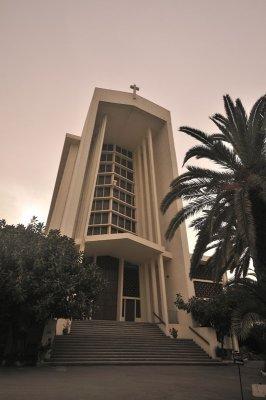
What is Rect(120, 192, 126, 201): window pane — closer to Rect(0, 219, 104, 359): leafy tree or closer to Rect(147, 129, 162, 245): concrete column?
Rect(147, 129, 162, 245): concrete column

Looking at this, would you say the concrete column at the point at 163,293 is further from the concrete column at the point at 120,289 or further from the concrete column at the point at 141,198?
the concrete column at the point at 141,198

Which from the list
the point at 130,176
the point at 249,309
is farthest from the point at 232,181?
the point at 130,176

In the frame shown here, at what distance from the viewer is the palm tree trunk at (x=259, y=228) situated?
10.5 meters

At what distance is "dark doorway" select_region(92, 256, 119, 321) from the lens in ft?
82.9

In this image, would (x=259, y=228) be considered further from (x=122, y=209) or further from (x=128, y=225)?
(x=122, y=209)

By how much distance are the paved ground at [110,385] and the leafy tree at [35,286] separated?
7.27 feet

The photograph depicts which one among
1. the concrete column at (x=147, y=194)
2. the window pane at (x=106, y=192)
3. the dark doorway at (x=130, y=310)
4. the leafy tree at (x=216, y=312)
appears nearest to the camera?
the leafy tree at (x=216, y=312)

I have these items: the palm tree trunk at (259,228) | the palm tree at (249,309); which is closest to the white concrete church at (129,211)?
the palm tree at (249,309)

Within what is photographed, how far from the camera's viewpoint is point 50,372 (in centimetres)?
1214

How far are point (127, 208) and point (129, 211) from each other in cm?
42

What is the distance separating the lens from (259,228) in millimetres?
10758

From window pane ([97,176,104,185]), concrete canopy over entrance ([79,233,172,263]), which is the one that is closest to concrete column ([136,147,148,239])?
concrete canopy over entrance ([79,233,172,263])

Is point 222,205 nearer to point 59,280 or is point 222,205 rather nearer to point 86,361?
point 59,280

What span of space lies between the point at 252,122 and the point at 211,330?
14.7m
